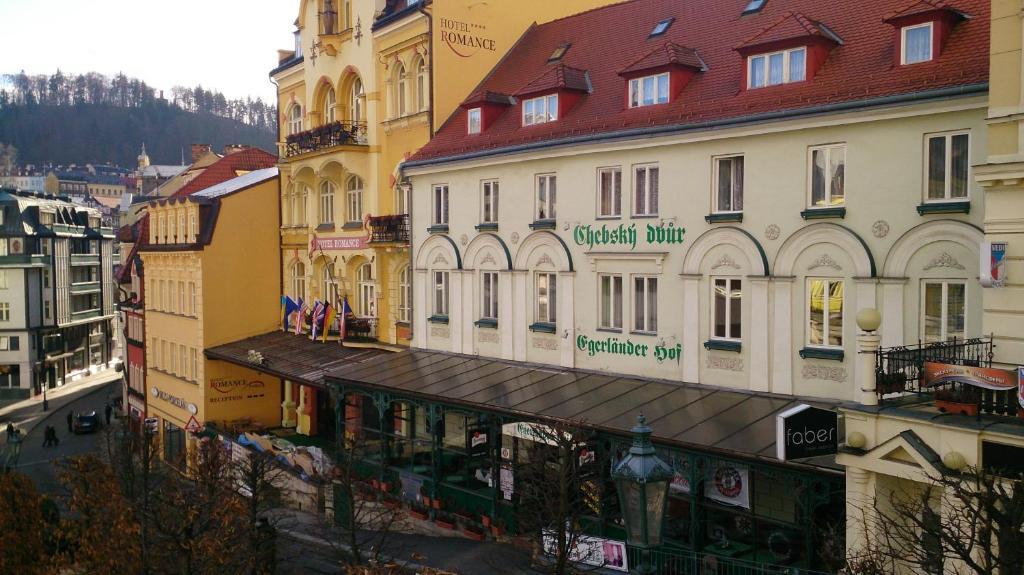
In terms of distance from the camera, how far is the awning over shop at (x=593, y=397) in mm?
18062

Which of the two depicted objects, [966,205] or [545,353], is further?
[545,353]

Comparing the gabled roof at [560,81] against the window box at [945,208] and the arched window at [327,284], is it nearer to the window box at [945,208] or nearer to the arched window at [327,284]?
the window box at [945,208]

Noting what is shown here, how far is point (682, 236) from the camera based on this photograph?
21859 mm

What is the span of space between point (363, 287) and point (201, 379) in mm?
10275

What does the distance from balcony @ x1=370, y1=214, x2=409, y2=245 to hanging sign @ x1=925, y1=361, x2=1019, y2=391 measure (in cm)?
2036

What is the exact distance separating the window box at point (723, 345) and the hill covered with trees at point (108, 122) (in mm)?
157510

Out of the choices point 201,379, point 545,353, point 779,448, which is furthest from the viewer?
point 201,379

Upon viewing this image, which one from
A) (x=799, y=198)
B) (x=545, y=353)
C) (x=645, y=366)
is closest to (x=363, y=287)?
(x=545, y=353)

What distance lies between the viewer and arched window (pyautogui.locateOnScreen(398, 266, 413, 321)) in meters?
32.3

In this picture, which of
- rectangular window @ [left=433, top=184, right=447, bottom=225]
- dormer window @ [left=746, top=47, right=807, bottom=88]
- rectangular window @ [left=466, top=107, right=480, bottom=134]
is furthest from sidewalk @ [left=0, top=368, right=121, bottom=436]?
dormer window @ [left=746, top=47, right=807, bottom=88]

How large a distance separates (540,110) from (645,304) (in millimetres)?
7239

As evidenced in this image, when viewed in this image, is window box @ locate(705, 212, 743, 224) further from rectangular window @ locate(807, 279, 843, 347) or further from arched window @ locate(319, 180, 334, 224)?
arched window @ locate(319, 180, 334, 224)

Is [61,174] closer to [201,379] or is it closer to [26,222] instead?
[26,222]

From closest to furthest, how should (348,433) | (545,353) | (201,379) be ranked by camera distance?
(545,353)
(348,433)
(201,379)
